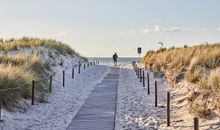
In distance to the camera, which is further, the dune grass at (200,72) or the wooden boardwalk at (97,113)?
the dune grass at (200,72)

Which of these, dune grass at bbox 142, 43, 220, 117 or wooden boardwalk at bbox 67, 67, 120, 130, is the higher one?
dune grass at bbox 142, 43, 220, 117

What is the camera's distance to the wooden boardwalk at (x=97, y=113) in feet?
50.6

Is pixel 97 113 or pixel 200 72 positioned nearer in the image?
pixel 97 113

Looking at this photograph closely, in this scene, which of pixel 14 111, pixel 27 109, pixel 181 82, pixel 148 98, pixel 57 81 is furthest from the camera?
pixel 57 81

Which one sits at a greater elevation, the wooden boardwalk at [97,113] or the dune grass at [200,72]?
the dune grass at [200,72]

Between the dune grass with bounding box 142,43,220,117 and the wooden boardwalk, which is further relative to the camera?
the dune grass with bounding box 142,43,220,117

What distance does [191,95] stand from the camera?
1809 centimetres

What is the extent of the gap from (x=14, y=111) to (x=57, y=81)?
13015 millimetres

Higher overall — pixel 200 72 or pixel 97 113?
pixel 200 72

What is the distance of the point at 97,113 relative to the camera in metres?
17.9

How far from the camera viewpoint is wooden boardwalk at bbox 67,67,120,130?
15.4 meters

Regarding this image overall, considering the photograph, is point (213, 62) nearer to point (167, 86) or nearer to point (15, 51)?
point (167, 86)

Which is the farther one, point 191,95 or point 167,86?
point 167,86

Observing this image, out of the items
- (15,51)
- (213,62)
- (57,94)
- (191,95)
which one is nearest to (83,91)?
(57,94)
